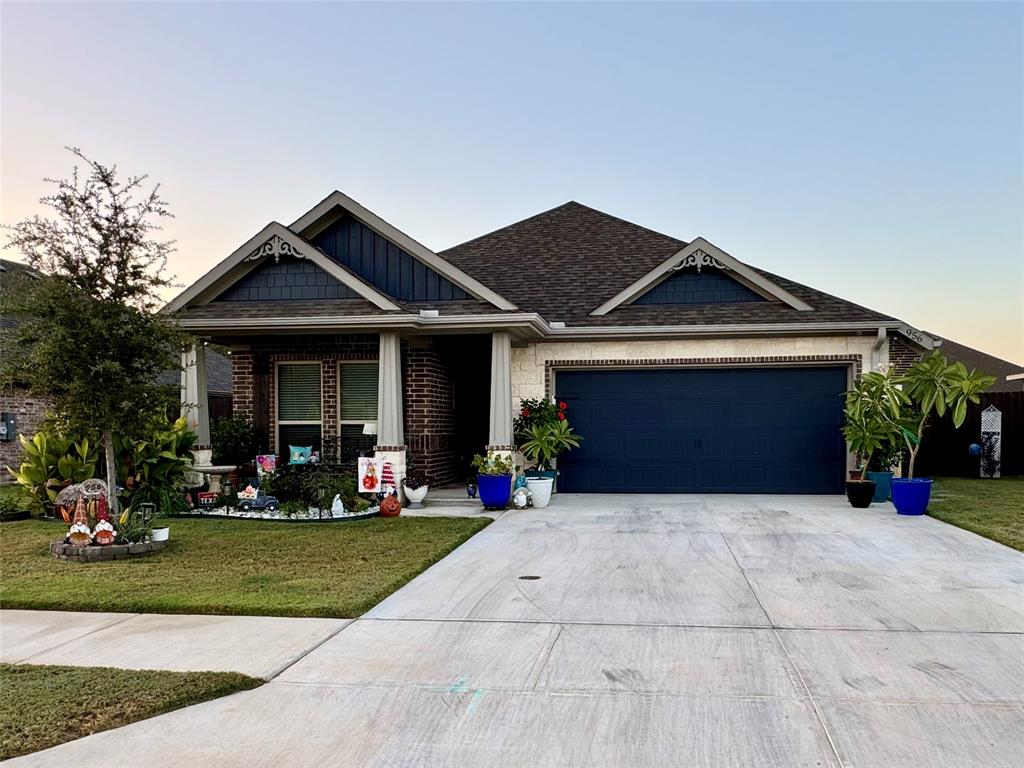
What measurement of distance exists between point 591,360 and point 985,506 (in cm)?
695

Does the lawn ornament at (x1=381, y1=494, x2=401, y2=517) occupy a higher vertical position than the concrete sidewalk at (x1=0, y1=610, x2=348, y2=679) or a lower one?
lower

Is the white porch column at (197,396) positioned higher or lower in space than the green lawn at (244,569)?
higher

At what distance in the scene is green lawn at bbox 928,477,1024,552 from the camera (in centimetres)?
959

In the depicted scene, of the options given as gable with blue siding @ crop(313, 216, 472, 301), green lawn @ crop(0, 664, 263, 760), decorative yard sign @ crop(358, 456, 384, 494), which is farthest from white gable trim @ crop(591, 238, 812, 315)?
green lawn @ crop(0, 664, 263, 760)

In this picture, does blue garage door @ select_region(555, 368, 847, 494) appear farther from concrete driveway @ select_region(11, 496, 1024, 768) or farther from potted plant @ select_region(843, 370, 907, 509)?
concrete driveway @ select_region(11, 496, 1024, 768)

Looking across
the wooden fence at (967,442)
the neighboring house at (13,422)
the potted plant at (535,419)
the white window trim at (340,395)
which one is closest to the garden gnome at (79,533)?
the white window trim at (340,395)

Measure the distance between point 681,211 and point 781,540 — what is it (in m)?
13.1

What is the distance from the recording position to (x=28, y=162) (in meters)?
10.9

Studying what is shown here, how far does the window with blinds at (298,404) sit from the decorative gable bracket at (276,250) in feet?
6.90

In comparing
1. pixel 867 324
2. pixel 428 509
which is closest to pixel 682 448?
pixel 867 324

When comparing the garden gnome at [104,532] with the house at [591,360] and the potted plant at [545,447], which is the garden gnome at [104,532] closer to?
the house at [591,360]

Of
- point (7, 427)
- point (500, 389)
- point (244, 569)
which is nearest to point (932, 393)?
point (500, 389)

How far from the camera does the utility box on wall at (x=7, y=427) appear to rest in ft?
54.1

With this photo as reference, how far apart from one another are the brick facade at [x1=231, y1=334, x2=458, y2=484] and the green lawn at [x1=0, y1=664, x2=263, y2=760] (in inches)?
350
